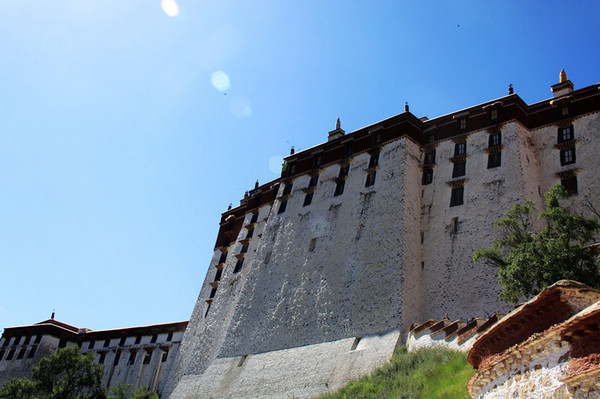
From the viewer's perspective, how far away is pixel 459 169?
27953 mm

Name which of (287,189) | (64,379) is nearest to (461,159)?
(287,189)

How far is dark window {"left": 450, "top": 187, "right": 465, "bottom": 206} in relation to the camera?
2695cm

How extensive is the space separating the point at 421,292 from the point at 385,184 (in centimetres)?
638

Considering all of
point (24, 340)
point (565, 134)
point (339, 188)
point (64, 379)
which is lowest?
point (64, 379)

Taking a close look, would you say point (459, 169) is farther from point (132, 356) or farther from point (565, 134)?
point (132, 356)

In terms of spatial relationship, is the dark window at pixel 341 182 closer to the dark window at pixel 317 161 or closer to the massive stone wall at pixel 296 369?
the dark window at pixel 317 161

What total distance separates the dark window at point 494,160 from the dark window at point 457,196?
1.77 m

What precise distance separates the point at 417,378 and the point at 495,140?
1521 cm

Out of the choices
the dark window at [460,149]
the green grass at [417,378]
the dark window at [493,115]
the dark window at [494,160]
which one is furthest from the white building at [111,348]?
the dark window at [493,115]

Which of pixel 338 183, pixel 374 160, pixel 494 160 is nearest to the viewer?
pixel 494 160

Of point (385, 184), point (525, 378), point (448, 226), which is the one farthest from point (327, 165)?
point (525, 378)

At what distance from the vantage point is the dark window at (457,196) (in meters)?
27.0

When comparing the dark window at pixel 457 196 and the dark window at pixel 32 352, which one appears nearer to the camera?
the dark window at pixel 457 196

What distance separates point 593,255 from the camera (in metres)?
17.0
